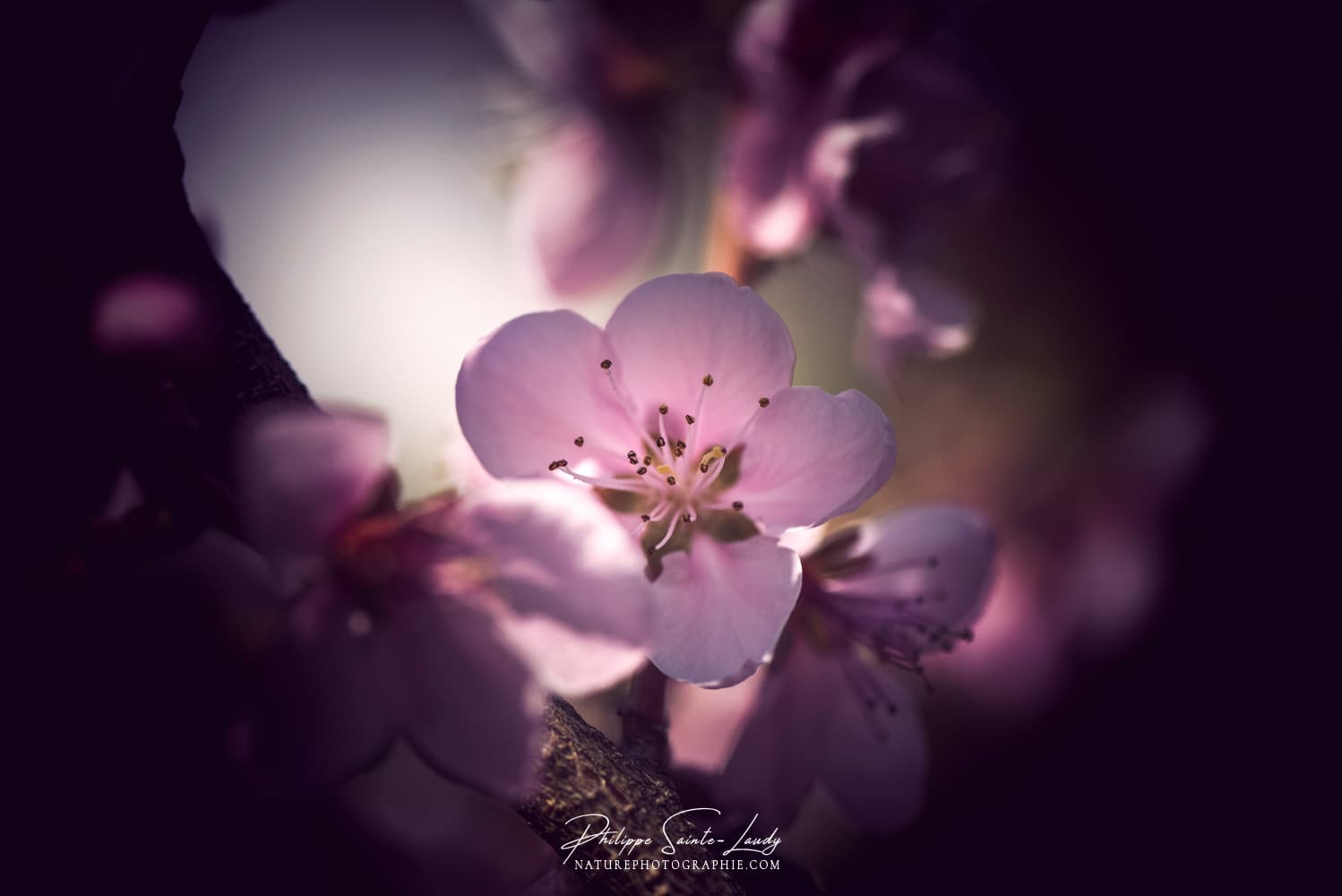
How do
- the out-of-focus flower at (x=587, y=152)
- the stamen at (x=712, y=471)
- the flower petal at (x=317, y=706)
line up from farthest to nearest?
the out-of-focus flower at (x=587, y=152) < the stamen at (x=712, y=471) < the flower petal at (x=317, y=706)

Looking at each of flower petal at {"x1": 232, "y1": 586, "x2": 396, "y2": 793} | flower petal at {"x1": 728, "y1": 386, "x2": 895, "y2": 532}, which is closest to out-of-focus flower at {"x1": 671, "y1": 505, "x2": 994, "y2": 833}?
flower petal at {"x1": 728, "y1": 386, "x2": 895, "y2": 532}

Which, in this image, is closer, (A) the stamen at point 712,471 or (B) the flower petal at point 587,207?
(A) the stamen at point 712,471

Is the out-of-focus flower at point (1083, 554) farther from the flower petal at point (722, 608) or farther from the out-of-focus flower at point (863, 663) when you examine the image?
the flower petal at point (722, 608)

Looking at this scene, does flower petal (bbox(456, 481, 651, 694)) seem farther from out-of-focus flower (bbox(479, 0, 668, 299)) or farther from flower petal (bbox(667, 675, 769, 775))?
out-of-focus flower (bbox(479, 0, 668, 299))

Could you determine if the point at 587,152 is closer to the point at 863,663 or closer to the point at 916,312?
the point at 916,312

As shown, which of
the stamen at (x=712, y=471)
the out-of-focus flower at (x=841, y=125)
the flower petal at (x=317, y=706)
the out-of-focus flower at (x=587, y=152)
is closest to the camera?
the flower petal at (x=317, y=706)

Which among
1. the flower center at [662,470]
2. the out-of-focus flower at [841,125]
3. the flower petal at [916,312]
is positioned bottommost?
the flower center at [662,470]
